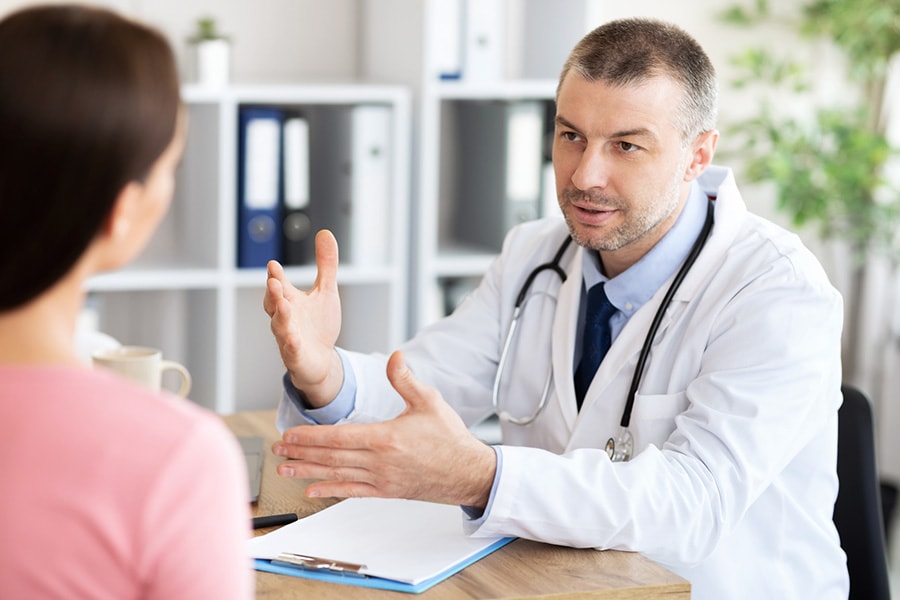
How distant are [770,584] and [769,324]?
340 millimetres

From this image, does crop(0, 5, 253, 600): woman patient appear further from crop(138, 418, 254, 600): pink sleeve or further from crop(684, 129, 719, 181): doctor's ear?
crop(684, 129, 719, 181): doctor's ear

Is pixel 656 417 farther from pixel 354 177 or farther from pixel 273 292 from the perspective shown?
pixel 354 177

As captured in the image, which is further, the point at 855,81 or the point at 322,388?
the point at 855,81

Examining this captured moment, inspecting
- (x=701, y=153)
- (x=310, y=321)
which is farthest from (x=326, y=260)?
(x=701, y=153)

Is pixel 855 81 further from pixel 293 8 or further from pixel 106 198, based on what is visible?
pixel 106 198

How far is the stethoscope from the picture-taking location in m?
1.54

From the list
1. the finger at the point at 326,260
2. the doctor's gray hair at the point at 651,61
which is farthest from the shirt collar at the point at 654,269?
the finger at the point at 326,260

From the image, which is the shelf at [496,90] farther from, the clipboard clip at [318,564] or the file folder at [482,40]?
the clipboard clip at [318,564]

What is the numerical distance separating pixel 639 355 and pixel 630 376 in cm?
3

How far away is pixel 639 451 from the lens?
5.06 ft

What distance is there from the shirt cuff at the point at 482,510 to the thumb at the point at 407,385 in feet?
0.41

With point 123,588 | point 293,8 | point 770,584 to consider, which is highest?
point 293,8

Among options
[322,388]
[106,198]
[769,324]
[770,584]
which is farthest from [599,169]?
[106,198]

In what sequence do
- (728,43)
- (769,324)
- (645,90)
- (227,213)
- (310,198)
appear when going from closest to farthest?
(769,324), (645,90), (227,213), (310,198), (728,43)
